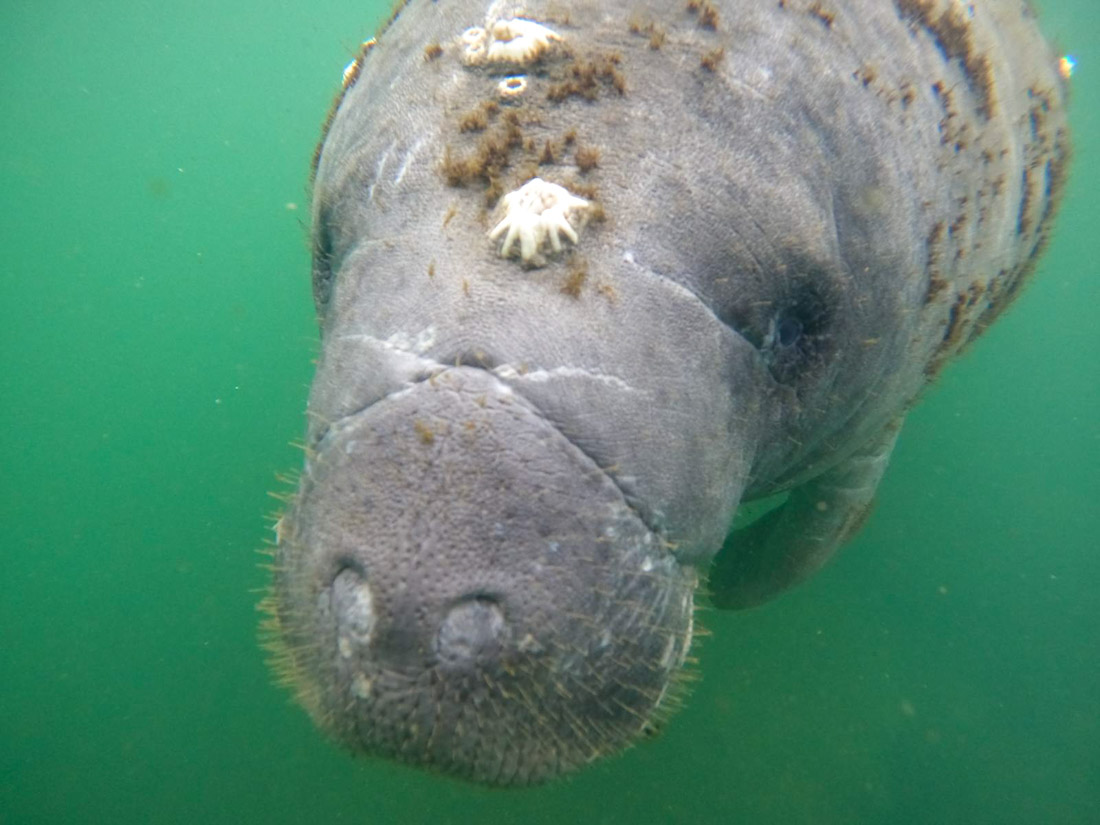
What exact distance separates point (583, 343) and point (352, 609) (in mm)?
818

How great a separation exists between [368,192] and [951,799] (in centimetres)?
915

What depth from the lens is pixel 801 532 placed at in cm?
525

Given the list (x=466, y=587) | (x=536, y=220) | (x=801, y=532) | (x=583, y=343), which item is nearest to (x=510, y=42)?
(x=536, y=220)

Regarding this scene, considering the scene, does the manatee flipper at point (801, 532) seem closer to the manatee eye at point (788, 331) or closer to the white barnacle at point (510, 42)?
the manatee eye at point (788, 331)

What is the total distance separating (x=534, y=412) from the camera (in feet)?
5.40

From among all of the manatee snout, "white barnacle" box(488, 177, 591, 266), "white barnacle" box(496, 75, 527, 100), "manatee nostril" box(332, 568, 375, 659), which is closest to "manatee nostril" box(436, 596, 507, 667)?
the manatee snout

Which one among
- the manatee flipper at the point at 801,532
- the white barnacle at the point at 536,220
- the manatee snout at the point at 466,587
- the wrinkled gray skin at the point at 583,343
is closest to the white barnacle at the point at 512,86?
the wrinkled gray skin at the point at 583,343

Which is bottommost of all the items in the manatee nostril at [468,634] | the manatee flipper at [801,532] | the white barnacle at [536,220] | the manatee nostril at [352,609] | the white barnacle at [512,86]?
the manatee flipper at [801,532]

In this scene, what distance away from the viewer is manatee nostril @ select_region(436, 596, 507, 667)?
1.49m

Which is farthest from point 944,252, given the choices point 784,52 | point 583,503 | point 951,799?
point 951,799

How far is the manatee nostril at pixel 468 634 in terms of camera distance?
4.89 feet

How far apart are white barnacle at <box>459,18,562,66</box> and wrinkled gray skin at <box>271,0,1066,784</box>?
4cm

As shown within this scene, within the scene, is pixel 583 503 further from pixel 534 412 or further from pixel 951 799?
pixel 951 799

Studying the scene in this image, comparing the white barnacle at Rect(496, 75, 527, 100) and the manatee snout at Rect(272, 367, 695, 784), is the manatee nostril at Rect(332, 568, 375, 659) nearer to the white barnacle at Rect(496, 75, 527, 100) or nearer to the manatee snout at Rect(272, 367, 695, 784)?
the manatee snout at Rect(272, 367, 695, 784)
